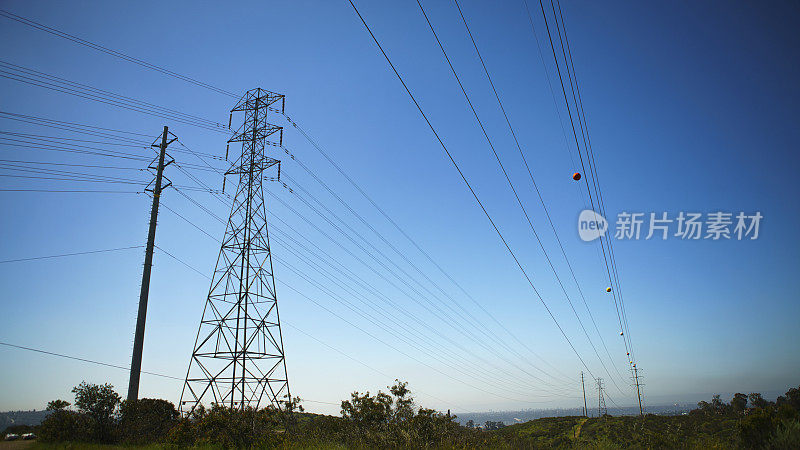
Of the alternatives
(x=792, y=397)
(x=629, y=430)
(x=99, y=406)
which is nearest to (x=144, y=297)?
(x=99, y=406)

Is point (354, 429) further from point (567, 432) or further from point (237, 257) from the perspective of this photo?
point (567, 432)

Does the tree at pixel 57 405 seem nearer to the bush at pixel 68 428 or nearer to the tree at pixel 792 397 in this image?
the bush at pixel 68 428

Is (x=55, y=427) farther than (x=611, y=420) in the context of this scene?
No

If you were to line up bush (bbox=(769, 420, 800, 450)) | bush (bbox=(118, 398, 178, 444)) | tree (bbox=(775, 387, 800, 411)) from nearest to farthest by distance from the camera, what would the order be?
bush (bbox=(769, 420, 800, 450)), bush (bbox=(118, 398, 178, 444)), tree (bbox=(775, 387, 800, 411))

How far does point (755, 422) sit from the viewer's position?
16922mm

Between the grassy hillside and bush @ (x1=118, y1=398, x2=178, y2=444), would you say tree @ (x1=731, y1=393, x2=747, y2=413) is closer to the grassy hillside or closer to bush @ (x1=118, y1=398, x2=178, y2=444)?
the grassy hillside

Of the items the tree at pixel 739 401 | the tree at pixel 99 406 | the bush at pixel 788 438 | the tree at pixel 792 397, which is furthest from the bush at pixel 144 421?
the tree at pixel 739 401

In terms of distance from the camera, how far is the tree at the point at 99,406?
19.3m

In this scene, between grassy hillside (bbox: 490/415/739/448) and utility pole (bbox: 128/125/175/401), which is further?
grassy hillside (bbox: 490/415/739/448)

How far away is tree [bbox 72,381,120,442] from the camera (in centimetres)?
1933

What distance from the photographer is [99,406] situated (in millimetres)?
19594

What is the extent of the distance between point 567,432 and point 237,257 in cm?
4599

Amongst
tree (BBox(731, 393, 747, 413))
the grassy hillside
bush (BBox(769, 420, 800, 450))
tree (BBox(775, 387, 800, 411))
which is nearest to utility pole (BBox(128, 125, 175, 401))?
the grassy hillside

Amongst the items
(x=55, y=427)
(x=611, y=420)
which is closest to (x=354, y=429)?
(x=55, y=427)
